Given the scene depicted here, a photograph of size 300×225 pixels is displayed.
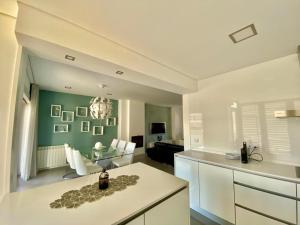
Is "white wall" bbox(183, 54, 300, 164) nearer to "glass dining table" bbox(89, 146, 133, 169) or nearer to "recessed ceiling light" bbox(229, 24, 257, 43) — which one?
"recessed ceiling light" bbox(229, 24, 257, 43)

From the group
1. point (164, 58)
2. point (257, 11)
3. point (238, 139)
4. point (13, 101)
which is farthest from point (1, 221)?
point (238, 139)

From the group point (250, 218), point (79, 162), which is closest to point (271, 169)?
point (250, 218)

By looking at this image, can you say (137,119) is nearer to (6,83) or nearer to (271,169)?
(271,169)

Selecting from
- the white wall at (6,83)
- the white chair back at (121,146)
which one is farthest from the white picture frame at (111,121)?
the white wall at (6,83)

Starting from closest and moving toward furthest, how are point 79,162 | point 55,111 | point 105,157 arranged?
point 79,162
point 105,157
point 55,111

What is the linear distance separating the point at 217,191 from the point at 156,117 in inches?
221

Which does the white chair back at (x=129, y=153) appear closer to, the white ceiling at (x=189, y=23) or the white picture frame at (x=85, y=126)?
Result: the white picture frame at (x=85, y=126)

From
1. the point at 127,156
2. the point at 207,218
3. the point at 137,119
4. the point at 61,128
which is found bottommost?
the point at 207,218

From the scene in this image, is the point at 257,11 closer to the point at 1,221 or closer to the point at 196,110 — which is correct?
the point at 196,110

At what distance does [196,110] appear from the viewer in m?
2.99

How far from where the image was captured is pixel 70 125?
15.0 ft

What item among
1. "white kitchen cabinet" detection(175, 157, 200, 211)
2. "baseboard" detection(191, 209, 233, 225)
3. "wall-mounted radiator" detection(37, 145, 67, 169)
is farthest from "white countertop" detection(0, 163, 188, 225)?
"wall-mounted radiator" detection(37, 145, 67, 169)

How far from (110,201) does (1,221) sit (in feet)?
1.97

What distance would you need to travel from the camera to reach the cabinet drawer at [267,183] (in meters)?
1.39
